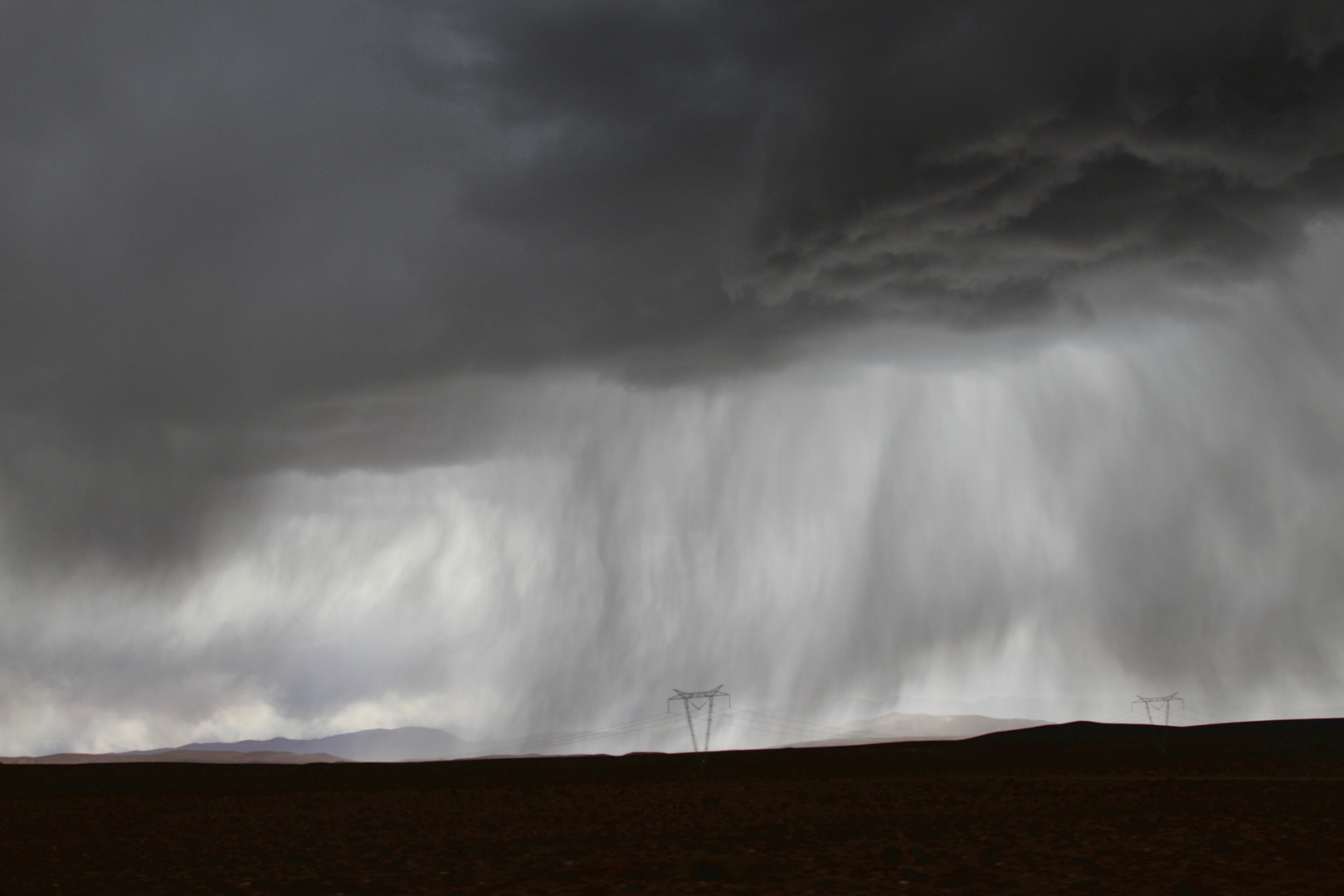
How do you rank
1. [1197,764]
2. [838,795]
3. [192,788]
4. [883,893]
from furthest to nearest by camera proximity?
[192,788] < [1197,764] < [838,795] < [883,893]

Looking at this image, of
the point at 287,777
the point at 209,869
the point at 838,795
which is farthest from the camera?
the point at 287,777

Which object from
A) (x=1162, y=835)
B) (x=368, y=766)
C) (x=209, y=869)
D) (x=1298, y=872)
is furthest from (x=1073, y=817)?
(x=368, y=766)

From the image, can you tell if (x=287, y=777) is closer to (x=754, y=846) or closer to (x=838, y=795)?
(x=838, y=795)

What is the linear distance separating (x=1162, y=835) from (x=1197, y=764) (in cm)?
5662

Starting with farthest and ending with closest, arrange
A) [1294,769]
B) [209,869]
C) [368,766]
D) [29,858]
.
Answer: [368,766], [1294,769], [29,858], [209,869]

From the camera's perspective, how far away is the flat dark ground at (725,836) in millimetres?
19422

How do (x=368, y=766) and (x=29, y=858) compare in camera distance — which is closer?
(x=29, y=858)

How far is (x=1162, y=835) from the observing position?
2494 centimetres

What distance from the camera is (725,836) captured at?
29.0 m

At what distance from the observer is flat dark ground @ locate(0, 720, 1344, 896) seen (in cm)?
1942

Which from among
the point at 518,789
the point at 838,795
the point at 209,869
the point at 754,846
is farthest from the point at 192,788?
the point at 754,846

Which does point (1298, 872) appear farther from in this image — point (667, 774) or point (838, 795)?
point (667, 774)

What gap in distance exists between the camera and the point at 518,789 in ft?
208

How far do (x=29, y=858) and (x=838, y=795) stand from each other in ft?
105
